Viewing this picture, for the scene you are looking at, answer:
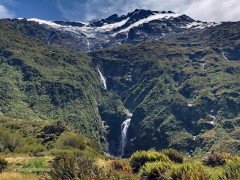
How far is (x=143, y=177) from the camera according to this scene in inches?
822

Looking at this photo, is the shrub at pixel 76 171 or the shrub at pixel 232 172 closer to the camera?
the shrub at pixel 232 172

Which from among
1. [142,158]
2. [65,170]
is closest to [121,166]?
[142,158]

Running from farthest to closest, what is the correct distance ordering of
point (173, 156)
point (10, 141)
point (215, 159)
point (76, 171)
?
point (10, 141)
point (173, 156)
point (215, 159)
point (76, 171)

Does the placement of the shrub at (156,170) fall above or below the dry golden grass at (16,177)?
above

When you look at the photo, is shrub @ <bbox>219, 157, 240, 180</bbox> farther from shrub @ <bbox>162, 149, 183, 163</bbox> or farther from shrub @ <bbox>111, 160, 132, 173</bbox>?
shrub @ <bbox>162, 149, 183, 163</bbox>

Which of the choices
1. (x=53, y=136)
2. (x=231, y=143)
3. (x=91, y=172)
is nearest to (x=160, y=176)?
(x=91, y=172)

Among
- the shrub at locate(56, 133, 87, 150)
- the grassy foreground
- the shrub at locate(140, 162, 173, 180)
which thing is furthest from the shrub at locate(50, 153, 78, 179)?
the shrub at locate(56, 133, 87, 150)

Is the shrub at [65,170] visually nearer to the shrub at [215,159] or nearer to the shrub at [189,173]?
the shrub at [189,173]

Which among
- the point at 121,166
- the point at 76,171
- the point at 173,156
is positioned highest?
the point at 173,156

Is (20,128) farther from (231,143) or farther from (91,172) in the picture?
(231,143)

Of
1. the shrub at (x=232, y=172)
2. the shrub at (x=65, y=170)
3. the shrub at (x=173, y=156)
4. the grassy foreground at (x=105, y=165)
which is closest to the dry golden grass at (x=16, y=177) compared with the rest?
the grassy foreground at (x=105, y=165)

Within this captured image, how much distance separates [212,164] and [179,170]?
25.9 ft

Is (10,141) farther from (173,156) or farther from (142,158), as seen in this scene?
(142,158)

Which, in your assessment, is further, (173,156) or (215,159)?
(173,156)
